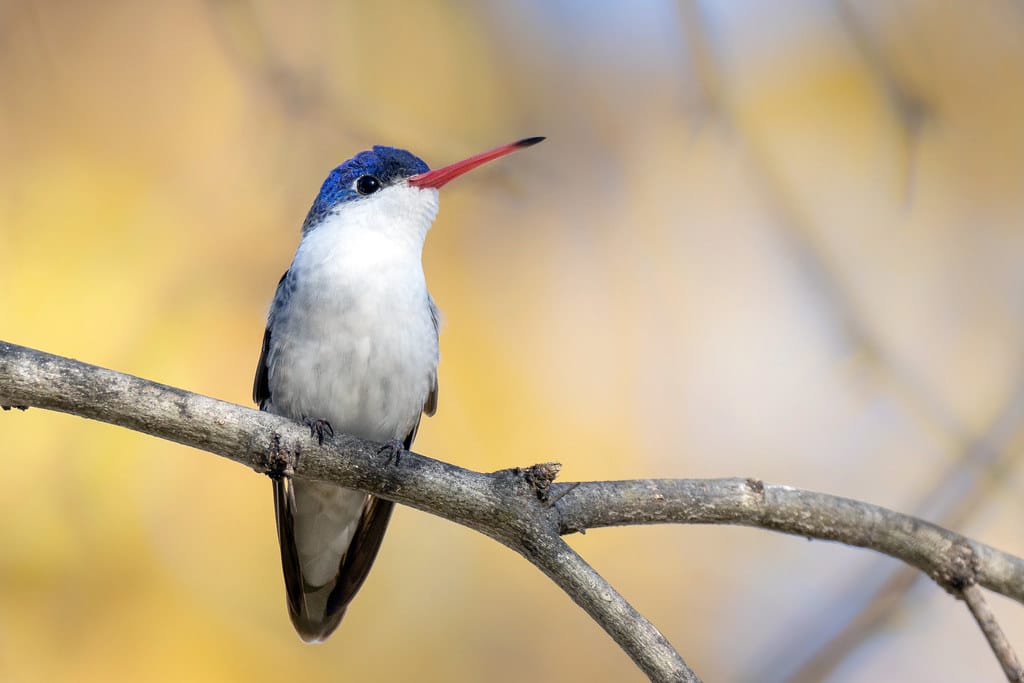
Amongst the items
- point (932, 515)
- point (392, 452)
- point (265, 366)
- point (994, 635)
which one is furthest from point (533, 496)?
point (932, 515)

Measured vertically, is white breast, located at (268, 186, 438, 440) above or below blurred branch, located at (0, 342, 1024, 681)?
above

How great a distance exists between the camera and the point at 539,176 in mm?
2947

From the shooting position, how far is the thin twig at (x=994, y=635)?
1.38 m

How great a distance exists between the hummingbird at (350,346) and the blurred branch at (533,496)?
443 millimetres

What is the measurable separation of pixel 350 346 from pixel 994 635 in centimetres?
137

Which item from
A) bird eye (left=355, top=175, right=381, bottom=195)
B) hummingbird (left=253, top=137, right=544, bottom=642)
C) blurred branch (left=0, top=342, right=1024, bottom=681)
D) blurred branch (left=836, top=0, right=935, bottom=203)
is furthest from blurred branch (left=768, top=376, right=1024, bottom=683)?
bird eye (left=355, top=175, right=381, bottom=195)

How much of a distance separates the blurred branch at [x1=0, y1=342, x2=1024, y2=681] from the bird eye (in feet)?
3.12

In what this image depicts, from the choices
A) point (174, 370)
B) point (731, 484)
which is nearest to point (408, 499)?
Result: point (731, 484)

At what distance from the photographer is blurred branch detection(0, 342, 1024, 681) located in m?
1.37

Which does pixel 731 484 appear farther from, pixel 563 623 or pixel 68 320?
pixel 68 320

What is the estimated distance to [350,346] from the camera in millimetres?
2096

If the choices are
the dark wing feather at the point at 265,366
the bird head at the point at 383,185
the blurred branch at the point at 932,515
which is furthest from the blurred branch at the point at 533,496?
the blurred branch at the point at 932,515

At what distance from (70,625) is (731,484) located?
185 cm

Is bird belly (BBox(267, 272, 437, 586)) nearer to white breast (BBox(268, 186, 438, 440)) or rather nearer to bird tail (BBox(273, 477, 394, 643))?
white breast (BBox(268, 186, 438, 440))
